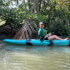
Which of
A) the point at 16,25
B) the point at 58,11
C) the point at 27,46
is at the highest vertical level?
the point at 58,11

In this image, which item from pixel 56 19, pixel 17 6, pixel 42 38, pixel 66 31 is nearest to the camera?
pixel 42 38

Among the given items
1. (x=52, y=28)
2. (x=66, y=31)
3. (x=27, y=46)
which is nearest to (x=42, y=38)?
(x=27, y=46)

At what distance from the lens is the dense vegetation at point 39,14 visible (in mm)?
9977

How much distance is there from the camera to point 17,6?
10.4 meters

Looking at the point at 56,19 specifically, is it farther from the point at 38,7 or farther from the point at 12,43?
the point at 12,43

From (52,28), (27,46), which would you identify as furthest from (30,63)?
(52,28)

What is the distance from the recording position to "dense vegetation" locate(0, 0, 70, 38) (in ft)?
32.7

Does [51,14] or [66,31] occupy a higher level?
[51,14]

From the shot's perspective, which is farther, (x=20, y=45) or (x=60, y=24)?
(x=60, y=24)

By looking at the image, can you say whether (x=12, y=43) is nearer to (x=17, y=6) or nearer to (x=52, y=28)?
(x=17, y=6)

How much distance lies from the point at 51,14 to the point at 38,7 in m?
1.17

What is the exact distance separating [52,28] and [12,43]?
16.5 ft

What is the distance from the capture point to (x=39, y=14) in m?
10.7

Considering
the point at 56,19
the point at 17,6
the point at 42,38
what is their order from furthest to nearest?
1. the point at 56,19
2. the point at 17,6
3. the point at 42,38
